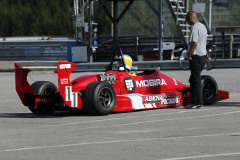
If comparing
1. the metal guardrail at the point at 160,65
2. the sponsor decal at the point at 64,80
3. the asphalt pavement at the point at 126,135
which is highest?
the sponsor decal at the point at 64,80

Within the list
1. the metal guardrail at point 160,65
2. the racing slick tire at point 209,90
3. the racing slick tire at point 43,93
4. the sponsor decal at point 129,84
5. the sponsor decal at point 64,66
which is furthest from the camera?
the metal guardrail at point 160,65

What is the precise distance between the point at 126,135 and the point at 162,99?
131 inches

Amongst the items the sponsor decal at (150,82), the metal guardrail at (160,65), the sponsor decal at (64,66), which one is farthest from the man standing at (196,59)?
the metal guardrail at (160,65)

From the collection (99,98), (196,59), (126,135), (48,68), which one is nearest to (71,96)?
(99,98)

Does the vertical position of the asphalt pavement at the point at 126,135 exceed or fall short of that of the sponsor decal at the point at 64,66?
it falls short

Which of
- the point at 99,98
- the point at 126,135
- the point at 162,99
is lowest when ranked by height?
the point at 126,135

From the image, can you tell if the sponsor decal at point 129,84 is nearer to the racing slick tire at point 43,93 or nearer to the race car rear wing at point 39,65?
the racing slick tire at point 43,93

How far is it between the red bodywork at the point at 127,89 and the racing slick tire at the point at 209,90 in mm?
234

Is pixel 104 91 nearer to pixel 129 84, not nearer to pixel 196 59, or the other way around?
pixel 129 84

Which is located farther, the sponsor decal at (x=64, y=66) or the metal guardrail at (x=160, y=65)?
the metal guardrail at (x=160, y=65)

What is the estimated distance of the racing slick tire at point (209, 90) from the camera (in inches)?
421

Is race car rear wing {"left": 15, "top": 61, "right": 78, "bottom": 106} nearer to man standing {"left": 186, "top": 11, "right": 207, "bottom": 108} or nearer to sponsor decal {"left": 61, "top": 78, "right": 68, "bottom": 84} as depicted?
sponsor decal {"left": 61, "top": 78, "right": 68, "bottom": 84}

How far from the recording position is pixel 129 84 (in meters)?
10.0

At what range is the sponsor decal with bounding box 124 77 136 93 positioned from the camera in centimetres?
997
